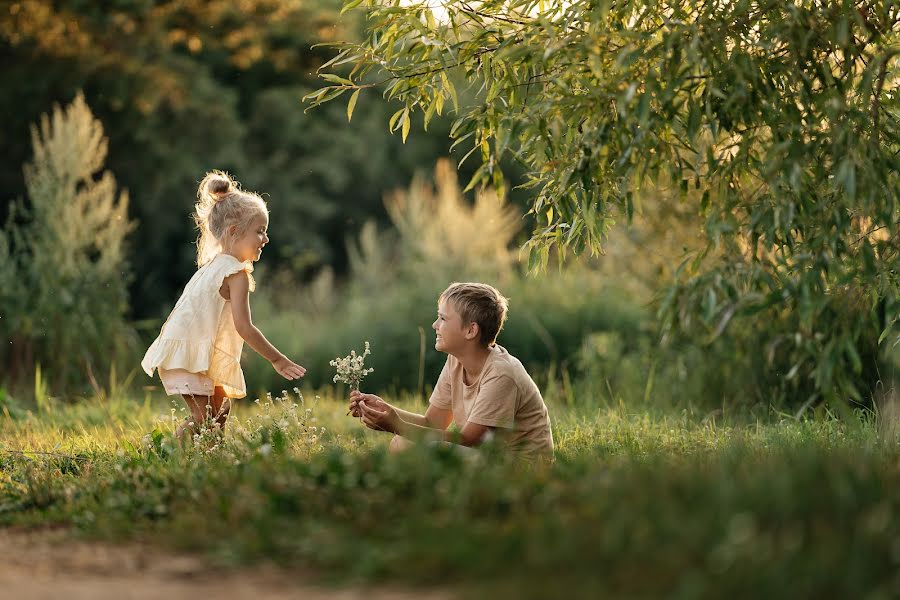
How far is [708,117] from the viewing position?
4.18 metres

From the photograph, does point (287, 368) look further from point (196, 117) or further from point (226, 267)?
point (196, 117)

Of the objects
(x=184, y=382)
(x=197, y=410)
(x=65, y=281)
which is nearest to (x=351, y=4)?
(x=184, y=382)

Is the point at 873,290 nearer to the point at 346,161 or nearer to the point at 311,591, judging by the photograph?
the point at 311,591

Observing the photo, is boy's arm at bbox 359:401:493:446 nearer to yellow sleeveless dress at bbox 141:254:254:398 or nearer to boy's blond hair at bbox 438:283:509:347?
boy's blond hair at bbox 438:283:509:347

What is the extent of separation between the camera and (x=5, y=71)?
14.4 m

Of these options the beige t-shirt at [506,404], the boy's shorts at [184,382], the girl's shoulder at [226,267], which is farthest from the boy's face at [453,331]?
the boy's shorts at [184,382]

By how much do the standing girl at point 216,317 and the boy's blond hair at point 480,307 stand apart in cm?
104

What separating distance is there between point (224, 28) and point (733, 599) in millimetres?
13837

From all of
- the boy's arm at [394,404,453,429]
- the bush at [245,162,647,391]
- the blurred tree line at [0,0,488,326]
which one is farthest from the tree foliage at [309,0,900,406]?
the blurred tree line at [0,0,488,326]

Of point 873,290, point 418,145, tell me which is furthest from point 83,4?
point 873,290

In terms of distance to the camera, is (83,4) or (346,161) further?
(346,161)

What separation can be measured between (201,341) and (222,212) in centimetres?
67

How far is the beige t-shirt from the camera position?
4562 millimetres

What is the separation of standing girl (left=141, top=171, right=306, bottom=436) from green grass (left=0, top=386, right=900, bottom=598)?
0.80 meters
